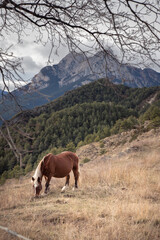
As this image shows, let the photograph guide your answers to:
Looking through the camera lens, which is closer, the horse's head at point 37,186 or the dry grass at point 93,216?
the dry grass at point 93,216

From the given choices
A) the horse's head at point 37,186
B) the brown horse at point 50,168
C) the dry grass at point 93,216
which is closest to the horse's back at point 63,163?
the brown horse at point 50,168

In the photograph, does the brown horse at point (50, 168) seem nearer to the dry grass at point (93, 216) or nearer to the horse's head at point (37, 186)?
the horse's head at point (37, 186)

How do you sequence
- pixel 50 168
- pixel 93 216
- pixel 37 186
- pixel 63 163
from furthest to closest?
pixel 63 163, pixel 50 168, pixel 37 186, pixel 93 216

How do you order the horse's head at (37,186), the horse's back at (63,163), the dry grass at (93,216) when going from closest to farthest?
the dry grass at (93,216) → the horse's head at (37,186) → the horse's back at (63,163)

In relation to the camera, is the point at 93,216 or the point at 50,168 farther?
the point at 50,168

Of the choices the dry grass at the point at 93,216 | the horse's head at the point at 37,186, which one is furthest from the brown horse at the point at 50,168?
the dry grass at the point at 93,216

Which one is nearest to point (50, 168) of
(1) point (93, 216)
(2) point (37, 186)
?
(2) point (37, 186)

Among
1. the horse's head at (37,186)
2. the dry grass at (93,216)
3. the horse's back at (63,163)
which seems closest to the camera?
the dry grass at (93,216)

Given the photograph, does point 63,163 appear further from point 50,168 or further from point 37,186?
point 37,186

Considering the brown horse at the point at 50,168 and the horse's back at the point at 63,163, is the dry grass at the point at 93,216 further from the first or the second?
the horse's back at the point at 63,163

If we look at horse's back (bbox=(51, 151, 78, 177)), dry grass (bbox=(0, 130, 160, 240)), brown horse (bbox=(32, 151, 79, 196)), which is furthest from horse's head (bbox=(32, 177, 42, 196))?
horse's back (bbox=(51, 151, 78, 177))

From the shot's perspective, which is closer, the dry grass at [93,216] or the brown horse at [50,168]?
the dry grass at [93,216]

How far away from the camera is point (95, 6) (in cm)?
250

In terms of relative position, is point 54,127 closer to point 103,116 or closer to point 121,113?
point 103,116
